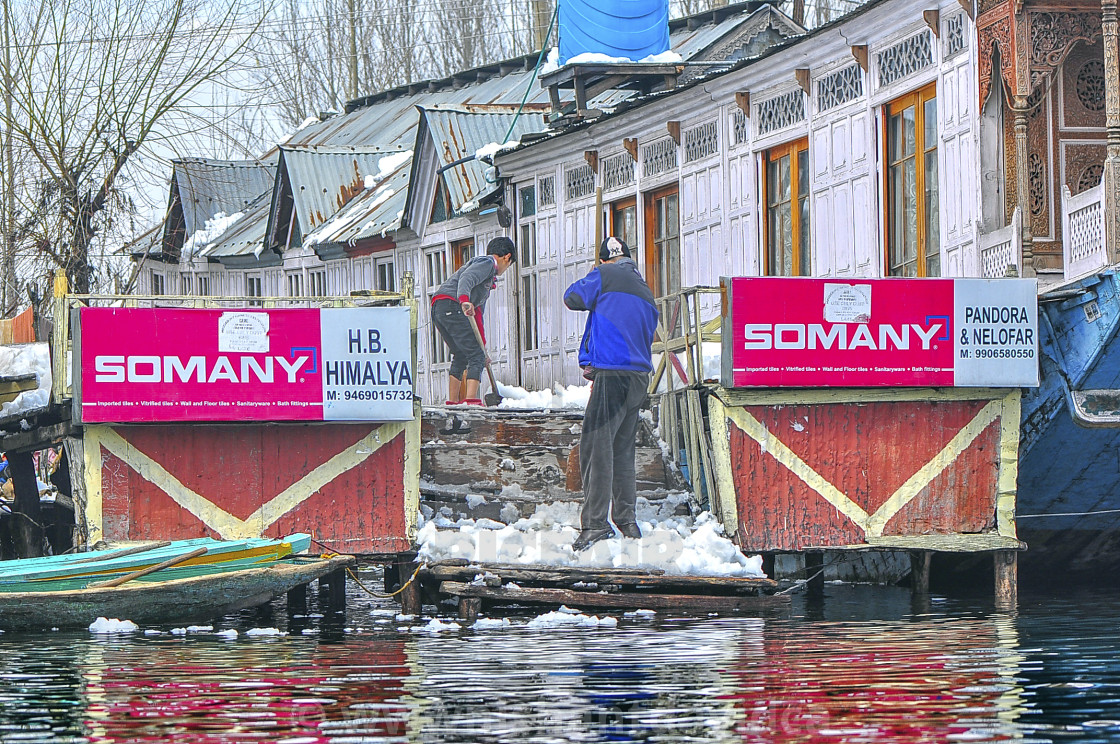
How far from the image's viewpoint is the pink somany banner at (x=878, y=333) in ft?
44.5

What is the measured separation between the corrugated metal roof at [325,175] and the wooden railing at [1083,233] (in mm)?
19814

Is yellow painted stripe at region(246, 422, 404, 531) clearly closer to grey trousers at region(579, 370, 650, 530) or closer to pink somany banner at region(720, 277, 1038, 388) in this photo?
grey trousers at region(579, 370, 650, 530)

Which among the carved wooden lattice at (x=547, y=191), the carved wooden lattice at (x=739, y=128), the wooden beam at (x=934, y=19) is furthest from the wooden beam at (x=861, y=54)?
the carved wooden lattice at (x=547, y=191)

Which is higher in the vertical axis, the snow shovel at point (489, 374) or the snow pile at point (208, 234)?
the snow pile at point (208, 234)

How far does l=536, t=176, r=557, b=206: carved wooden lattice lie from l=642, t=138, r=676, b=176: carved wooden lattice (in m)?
2.20

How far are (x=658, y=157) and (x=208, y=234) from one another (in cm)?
1785

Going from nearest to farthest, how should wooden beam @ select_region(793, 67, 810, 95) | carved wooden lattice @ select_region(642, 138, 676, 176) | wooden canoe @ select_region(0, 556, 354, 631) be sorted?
wooden canoe @ select_region(0, 556, 354, 631) → wooden beam @ select_region(793, 67, 810, 95) → carved wooden lattice @ select_region(642, 138, 676, 176)

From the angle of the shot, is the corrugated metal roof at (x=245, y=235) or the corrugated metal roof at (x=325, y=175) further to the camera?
the corrugated metal roof at (x=245, y=235)

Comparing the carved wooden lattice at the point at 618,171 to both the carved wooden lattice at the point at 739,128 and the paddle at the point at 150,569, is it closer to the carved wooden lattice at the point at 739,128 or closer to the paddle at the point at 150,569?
the carved wooden lattice at the point at 739,128

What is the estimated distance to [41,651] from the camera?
447 inches

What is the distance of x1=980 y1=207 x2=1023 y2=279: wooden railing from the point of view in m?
14.9

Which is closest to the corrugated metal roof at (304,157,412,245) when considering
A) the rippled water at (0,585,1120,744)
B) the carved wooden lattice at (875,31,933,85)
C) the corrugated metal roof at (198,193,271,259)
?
the corrugated metal roof at (198,193,271,259)

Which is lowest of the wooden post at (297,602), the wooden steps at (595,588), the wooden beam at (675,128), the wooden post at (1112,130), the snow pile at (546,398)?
the wooden post at (297,602)

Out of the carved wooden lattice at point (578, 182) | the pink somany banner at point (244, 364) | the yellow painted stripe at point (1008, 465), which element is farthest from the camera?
the carved wooden lattice at point (578, 182)
